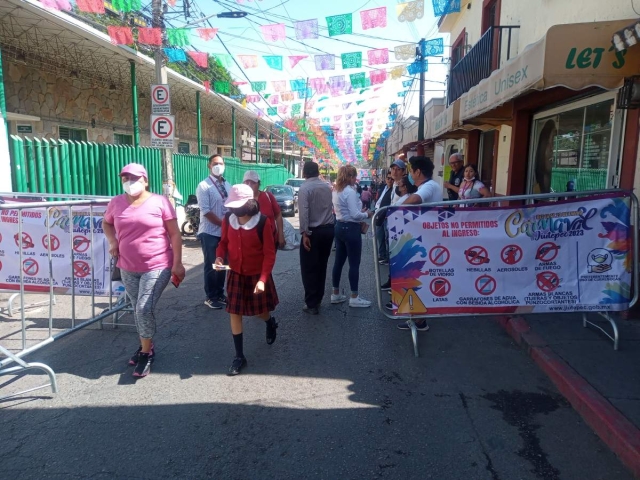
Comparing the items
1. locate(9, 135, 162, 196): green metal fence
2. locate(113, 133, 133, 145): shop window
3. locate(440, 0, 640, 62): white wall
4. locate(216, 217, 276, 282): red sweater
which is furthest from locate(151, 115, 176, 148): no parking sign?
locate(440, 0, 640, 62): white wall

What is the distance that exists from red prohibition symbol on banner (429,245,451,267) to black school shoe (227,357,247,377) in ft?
6.75

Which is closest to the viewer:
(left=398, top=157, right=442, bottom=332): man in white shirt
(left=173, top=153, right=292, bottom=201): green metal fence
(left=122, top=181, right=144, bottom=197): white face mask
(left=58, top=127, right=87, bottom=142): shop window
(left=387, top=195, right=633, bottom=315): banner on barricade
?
(left=122, top=181, right=144, bottom=197): white face mask

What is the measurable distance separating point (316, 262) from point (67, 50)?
970cm

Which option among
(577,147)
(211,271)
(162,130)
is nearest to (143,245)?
(211,271)

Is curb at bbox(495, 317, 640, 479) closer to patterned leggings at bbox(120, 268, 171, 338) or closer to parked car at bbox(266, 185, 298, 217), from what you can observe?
patterned leggings at bbox(120, 268, 171, 338)

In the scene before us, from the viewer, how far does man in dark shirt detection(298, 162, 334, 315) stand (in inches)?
226

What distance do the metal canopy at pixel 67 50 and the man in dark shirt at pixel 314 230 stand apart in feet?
21.1

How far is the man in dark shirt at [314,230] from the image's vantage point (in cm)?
574

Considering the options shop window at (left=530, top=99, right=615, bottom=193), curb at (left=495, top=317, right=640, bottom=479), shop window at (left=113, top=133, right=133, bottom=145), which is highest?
shop window at (left=113, top=133, right=133, bottom=145)

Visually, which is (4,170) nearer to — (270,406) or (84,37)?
(84,37)

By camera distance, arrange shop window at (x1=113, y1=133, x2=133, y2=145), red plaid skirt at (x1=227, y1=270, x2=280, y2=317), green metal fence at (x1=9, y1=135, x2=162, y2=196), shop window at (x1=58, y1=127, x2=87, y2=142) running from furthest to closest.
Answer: shop window at (x1=113, y1=133, x2=133, y2=145)
shop window at (x1=58, y1=127, x2=87, y2=142)
green metal fence at (x1=9, y1=135, x2=162, y2=196)
red plaid skirt at (x1=227, y1=270, x2=280, y2=317)

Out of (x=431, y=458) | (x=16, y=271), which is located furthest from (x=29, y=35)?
(x=431, y=458)

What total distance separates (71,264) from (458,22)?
14973 mm

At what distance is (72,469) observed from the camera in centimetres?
277
